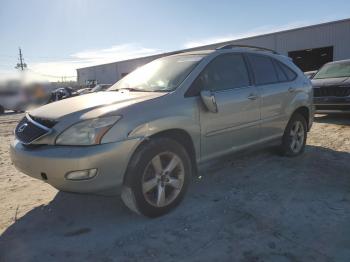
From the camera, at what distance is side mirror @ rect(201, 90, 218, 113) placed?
13.5 ft

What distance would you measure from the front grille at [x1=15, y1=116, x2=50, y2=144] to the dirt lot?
866 mm

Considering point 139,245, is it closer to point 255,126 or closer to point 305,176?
point 255,126

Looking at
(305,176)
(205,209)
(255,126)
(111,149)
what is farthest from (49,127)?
(305,176)

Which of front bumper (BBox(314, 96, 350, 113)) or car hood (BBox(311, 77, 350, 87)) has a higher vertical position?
car hood (BBox(311, 77, 350, 87))

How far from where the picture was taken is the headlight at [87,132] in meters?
3.39

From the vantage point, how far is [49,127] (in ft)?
11.8

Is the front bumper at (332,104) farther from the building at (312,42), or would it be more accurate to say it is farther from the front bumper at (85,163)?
the building at (312,42)

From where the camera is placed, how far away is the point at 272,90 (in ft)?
17.4

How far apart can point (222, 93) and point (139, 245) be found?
2.04 metres

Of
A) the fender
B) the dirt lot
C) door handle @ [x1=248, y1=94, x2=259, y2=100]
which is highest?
door handle @ [x1=248, y1=94, x2=259, y2=100]

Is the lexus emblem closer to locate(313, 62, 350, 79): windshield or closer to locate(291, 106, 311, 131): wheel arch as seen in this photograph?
locate(291, 106, 311, 131): wheel arch

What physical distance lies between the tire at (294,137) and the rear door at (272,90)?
23 cm

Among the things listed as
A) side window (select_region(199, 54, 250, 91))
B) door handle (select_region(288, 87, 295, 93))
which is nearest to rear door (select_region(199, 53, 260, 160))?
side window (select_region(199, 54, 250, 91))

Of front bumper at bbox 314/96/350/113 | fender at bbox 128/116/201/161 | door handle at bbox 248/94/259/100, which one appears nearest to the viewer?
fender at bbox 128/116/201/161
